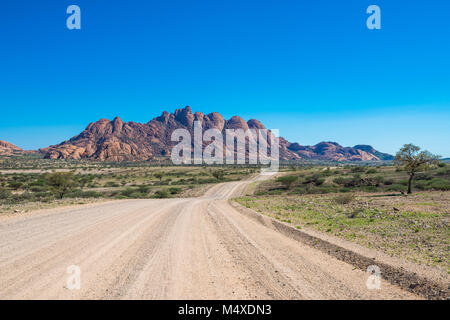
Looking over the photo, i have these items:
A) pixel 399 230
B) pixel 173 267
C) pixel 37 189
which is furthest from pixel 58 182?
pixel 399 230

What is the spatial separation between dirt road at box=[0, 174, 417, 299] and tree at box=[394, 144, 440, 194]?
2375 centimetres

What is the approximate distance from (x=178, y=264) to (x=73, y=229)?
739 centimetres

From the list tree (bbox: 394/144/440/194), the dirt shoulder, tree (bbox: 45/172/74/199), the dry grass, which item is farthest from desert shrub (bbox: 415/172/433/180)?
tree (bbox: 45/172/74/199)

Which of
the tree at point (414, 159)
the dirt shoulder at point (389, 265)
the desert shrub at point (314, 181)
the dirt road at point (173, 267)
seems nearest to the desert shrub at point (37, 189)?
the dirt road at point (173, 267)

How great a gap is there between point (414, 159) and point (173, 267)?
29625 mm

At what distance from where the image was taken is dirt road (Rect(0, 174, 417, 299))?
516 centimetres

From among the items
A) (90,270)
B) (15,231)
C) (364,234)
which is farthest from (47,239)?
(364,234)

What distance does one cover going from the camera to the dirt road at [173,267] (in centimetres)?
516

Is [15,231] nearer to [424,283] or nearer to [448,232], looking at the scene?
[424,283]

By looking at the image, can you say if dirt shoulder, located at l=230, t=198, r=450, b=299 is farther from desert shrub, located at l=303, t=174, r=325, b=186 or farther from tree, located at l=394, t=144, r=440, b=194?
A: desert shrub, located at l=303, t=174, r=325, b=186

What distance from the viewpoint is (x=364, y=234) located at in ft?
33.9

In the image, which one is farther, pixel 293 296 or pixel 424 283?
pixel 424 283
